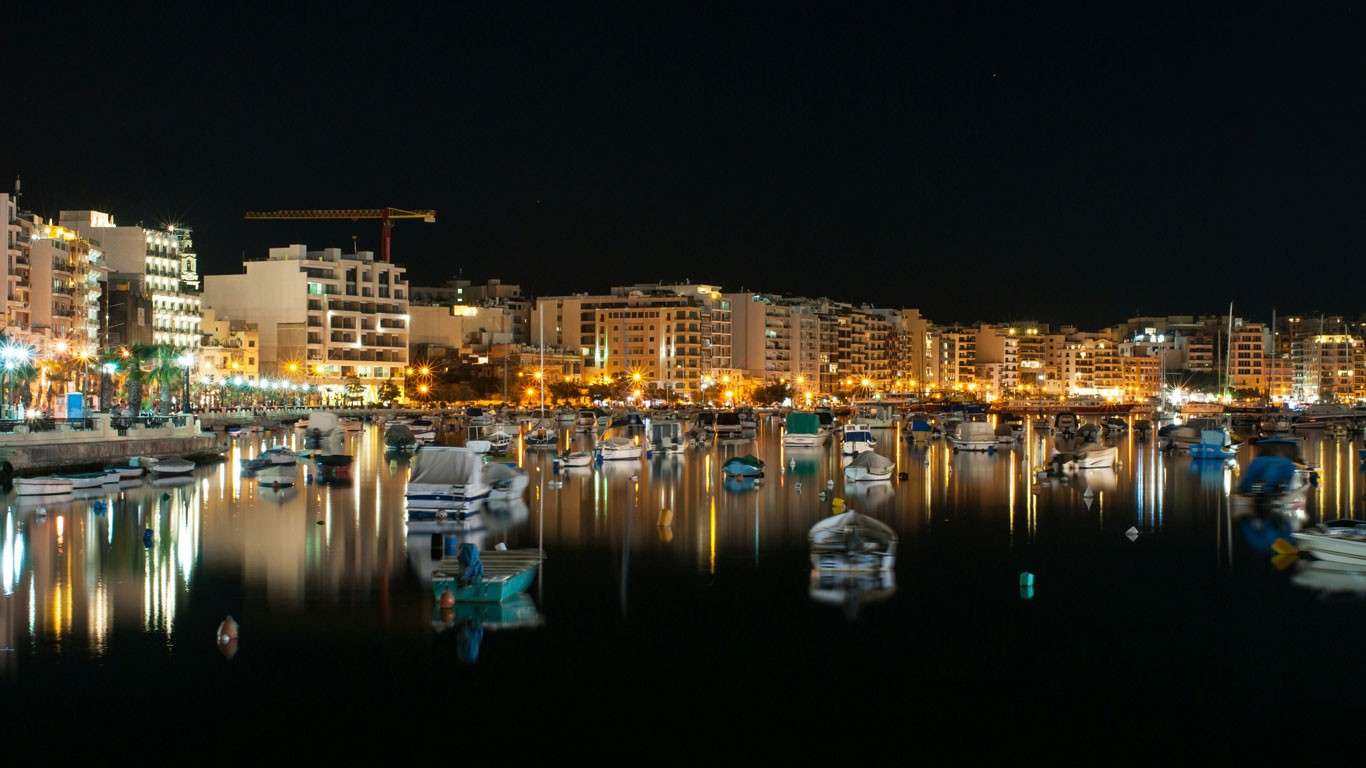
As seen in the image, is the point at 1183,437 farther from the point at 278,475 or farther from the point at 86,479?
the point at 86,479

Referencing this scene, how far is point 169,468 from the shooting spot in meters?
47.2

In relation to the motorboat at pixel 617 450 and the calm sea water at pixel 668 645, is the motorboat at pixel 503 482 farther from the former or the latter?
the motorboat at pixel 617 450

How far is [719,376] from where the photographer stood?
157250mm

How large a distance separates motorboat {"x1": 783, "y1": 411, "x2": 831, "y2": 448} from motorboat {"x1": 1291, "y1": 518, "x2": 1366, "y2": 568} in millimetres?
44346

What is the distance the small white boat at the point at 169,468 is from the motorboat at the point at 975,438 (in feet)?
125

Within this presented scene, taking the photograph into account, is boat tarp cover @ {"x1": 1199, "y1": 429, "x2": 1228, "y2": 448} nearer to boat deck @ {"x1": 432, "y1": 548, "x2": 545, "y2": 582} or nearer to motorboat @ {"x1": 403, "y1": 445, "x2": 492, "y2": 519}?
motorboat @ {"x1": 403, "y1": 445, "x2": 492, "y2": 519}

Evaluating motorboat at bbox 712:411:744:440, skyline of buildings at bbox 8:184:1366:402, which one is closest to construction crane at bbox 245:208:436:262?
skyline of buildings at bbox 8:184:1366:402

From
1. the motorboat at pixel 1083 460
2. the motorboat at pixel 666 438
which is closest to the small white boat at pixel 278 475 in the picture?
the motorboat at pixel 666 438

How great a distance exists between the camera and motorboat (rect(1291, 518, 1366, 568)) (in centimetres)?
2573

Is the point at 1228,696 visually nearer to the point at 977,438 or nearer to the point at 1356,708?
the point at 1356,708

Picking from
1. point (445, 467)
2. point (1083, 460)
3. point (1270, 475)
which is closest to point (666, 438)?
point (1083, 460)

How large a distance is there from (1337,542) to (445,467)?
833 inches

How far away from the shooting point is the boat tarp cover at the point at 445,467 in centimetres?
3403

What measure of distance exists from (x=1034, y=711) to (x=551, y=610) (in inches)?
333
